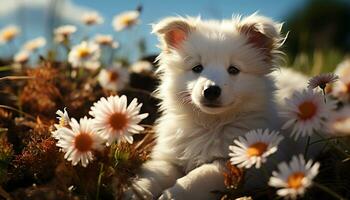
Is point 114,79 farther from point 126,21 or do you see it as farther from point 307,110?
point 307,110

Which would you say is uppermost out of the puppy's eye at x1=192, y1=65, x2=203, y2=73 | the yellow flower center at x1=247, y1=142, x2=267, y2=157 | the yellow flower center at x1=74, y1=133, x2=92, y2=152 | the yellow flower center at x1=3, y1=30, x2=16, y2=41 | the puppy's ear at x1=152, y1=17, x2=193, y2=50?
the yellow flower center at x1=3, y1=30, x2=16, y2=41

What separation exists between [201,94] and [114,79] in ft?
5.81

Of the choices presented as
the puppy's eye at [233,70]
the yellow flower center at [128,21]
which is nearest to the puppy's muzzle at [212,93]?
the puppy's eye at [233,70]

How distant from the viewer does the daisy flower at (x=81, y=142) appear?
2.53 meters

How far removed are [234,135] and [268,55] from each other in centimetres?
62

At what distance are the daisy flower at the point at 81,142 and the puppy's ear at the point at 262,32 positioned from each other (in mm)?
1328

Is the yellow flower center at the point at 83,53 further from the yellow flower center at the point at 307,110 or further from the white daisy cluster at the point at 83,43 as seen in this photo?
the yellow flower center at the point at 307,110

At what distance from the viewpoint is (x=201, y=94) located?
3.18 meters

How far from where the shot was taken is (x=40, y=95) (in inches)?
181

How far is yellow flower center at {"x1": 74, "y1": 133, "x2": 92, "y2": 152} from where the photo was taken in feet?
8.29

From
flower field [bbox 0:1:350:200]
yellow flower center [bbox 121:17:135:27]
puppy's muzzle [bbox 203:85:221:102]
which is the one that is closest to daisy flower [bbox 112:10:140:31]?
yellow flower center [bbox 121:17:135:27]

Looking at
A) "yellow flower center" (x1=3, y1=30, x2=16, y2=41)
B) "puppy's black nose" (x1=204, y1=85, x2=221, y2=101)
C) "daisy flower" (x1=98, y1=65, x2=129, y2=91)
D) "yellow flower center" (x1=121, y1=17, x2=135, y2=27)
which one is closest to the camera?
"puppy's black nose" (x1=204, y1=85, x2=221, y2=101)

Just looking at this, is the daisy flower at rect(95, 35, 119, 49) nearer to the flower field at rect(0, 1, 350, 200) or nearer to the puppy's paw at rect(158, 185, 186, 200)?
the flower field at rect(0, 1, 350, 200)

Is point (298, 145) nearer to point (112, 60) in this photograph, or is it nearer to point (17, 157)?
point (17, 157)
